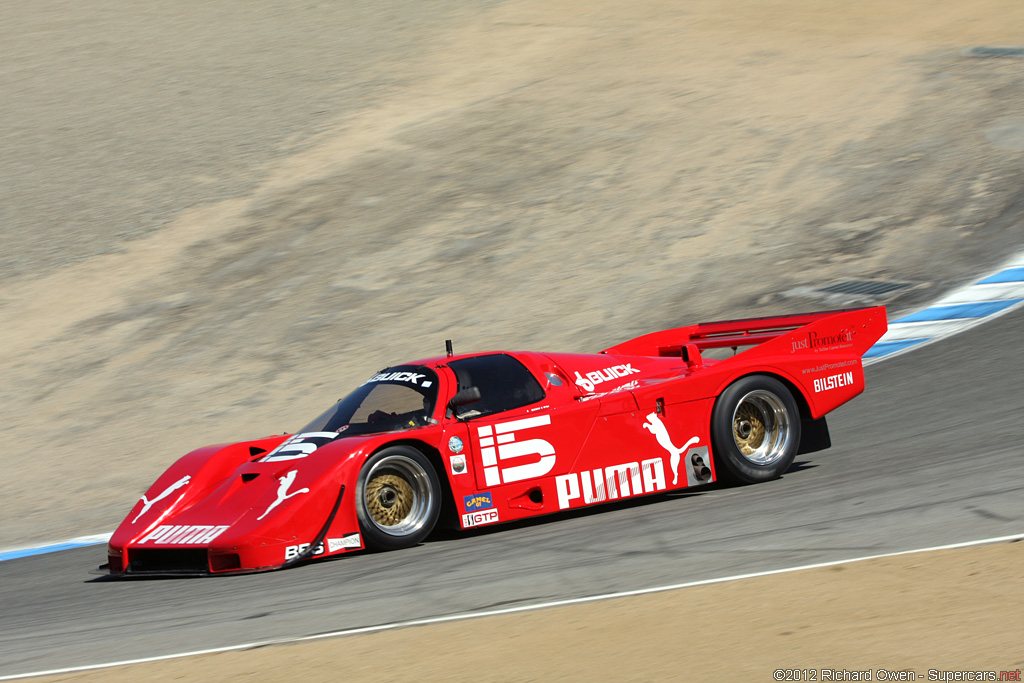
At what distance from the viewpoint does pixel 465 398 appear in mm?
7684

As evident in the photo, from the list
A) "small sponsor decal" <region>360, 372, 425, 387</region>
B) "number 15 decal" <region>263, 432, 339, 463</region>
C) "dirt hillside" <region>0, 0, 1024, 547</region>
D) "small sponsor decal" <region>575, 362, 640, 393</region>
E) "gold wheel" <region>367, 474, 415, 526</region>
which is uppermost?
"dirt hillside" <region>0, 0, 1024, 547</region>

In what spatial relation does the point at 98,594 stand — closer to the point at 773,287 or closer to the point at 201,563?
the point at 201,563

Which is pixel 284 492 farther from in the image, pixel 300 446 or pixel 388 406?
pixel 388 406

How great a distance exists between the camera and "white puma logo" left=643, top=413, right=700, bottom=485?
323 inches

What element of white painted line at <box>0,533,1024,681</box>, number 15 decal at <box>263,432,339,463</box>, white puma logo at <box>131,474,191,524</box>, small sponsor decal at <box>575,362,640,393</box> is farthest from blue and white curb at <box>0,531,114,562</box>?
white painted line at <box>0,533,1024,681</box>

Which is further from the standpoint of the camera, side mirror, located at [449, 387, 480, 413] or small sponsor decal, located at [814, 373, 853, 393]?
small sponsor decal, located at [814, 373, 853, 393]

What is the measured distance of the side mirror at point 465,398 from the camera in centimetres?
768

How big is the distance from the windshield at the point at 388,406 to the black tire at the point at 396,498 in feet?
1.00

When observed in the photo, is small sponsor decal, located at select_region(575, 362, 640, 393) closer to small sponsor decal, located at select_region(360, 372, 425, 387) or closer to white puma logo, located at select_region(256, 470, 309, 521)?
small sponsor decal, located at select_region(360, 372, 425, 387)

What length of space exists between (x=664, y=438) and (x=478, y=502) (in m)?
1.41

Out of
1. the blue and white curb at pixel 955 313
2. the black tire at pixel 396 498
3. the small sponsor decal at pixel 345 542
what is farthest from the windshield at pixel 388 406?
the blue and white curb at pixel 955 313

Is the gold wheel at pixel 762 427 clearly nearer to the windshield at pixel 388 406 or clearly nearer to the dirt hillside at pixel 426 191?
the windshield at pixel 388 406

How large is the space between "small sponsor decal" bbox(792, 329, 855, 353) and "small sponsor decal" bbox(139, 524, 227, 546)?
4.34 m

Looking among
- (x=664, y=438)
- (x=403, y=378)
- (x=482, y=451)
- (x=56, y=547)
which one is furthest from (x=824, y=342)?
(x=56, y=547)
